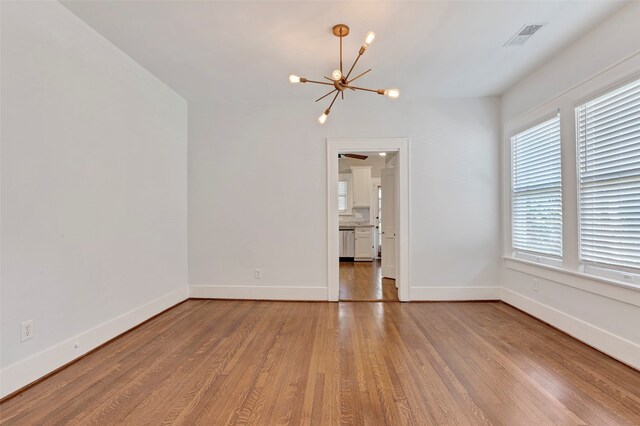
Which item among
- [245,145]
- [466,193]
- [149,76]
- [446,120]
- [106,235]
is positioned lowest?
[106,235]

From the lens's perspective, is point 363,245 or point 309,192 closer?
point 309,192

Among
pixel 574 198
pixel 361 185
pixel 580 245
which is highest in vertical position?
pixel 361 185

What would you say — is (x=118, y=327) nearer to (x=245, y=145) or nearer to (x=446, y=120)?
(x=245, y=145)

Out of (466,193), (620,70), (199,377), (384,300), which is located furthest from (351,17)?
(384,300)

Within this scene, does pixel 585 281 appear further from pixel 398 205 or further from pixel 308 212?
pixel 308 212

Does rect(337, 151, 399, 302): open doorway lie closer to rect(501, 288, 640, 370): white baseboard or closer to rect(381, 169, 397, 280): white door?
rect(381, 169, 397, 280): white door

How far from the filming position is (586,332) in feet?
8.70

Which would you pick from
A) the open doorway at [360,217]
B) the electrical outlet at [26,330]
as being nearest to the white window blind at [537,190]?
the open doorway at [360,217]

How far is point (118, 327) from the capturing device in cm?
286

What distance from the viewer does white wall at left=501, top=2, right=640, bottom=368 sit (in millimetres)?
2287

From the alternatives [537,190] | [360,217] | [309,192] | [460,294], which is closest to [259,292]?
[309,192]

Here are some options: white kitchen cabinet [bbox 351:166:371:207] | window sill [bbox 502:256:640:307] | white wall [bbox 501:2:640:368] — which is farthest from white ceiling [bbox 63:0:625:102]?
white kitchen cabinet [bbox 351:166:371:207]

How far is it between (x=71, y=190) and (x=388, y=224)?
432 centimetres

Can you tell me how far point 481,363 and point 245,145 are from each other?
12.1 feet
